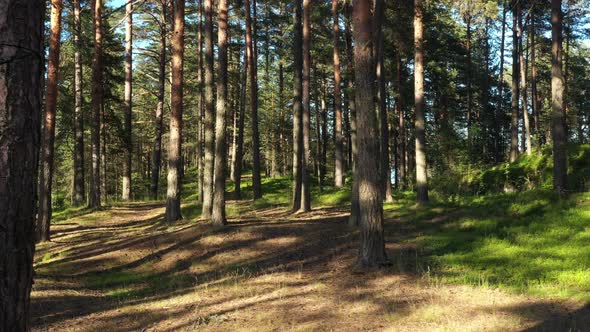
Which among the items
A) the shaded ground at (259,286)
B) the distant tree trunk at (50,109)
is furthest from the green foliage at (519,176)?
the distant tree trunk at (50,109)

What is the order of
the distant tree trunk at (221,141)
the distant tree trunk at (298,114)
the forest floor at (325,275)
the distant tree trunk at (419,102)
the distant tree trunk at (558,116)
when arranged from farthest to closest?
1. the distant tree trunk at (298,114)
2. the distant tree trunk at (419,102)
3. the distant tree trunk at (221,141)
4. the distant tree trunk at (558,116)
5. the forest floor at (325,275)

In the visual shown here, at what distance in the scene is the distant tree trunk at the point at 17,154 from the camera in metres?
2.56

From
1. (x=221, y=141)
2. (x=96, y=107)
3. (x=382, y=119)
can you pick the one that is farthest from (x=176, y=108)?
(x=382, y=119)

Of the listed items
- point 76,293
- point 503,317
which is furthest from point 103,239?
point 503,317

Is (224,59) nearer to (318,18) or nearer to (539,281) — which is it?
(318,18)

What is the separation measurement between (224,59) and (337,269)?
26.2 ft

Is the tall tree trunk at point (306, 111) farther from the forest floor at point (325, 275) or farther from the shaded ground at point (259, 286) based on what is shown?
the shaded ground at point (259, 286)

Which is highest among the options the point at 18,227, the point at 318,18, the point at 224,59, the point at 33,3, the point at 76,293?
the point at 318,18

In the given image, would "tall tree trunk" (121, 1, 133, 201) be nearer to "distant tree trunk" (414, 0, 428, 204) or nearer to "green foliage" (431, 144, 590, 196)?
"distant tree trunk" (414, 0, 428, 204)

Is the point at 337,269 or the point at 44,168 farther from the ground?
the point at 44,168

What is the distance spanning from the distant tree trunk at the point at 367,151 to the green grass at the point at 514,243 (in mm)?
1246

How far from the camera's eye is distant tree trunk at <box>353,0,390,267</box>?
8711 millimetres

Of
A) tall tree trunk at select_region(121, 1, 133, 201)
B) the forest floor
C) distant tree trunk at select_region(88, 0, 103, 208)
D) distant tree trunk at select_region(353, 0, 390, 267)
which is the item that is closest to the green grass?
the forest floor

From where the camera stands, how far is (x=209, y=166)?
15445 mm
